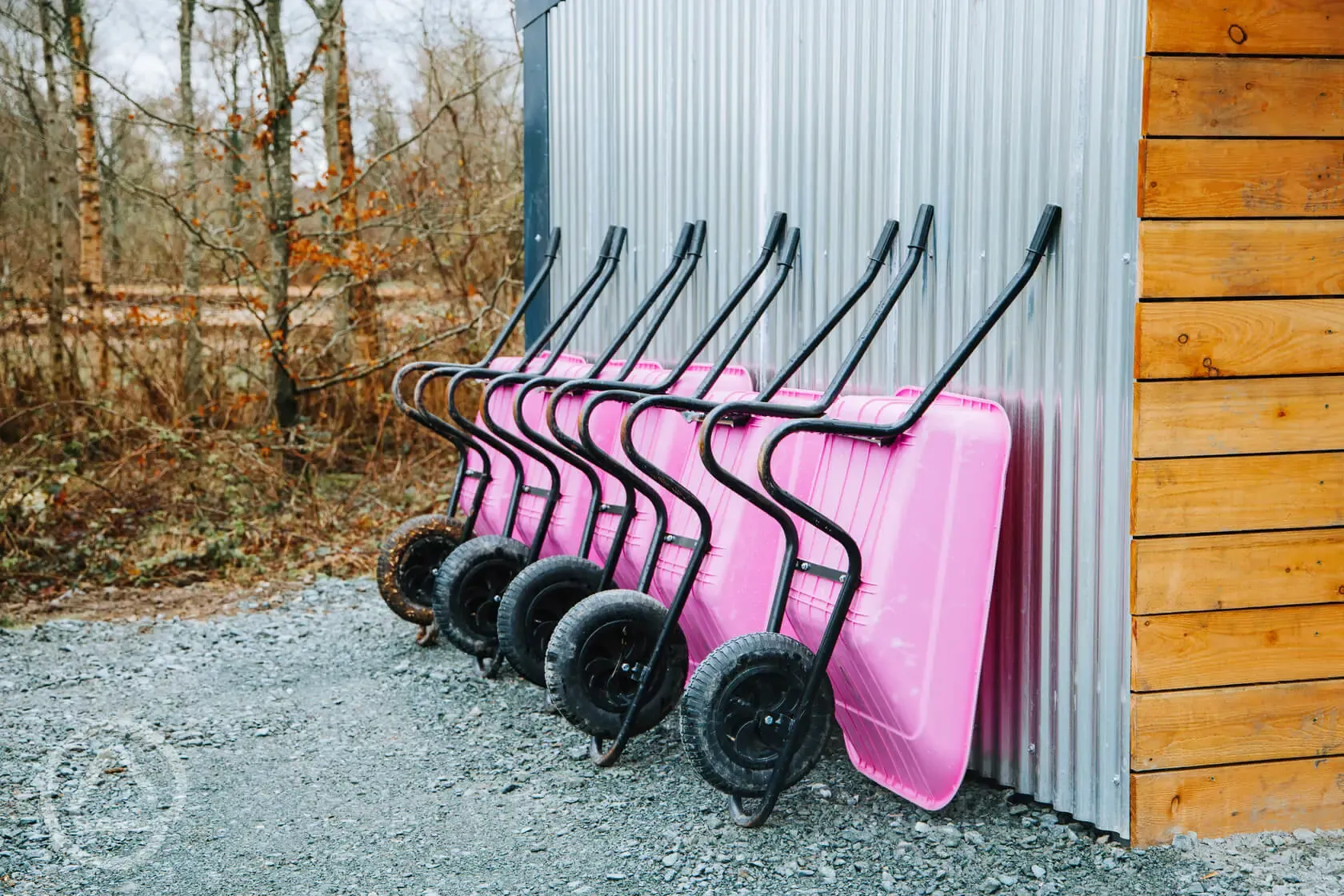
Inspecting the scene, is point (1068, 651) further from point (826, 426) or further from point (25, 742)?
point (25, 742)

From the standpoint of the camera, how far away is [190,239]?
32.5 ft

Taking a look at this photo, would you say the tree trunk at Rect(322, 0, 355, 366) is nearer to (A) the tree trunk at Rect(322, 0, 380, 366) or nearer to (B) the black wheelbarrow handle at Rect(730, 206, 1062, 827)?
(A) the tree trunk at Rect(322, 0, 380, 366)

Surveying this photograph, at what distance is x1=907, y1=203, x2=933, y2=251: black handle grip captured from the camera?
3.83 m

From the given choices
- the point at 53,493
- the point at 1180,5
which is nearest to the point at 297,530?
the point at 53,493

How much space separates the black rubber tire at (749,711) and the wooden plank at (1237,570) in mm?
880

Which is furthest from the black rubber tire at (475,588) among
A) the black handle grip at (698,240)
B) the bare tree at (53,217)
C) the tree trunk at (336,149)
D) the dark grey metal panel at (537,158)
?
the bare tree at (53,217)

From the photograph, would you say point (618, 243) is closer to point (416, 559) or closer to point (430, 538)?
point (430, 538)

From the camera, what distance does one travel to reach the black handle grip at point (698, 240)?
205 inches

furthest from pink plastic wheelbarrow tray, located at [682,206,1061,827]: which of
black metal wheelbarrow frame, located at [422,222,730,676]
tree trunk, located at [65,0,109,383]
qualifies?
tree trunk, located at [65,0,109,383]

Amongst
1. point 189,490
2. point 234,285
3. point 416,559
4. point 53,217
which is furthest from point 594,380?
point 53,217

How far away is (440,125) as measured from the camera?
1115cm

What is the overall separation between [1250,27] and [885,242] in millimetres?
1156

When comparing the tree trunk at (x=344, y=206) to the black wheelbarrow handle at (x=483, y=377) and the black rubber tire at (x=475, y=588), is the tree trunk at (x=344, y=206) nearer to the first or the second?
the black wheelbarrow handle at (x=483, y=377)

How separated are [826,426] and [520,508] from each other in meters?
2.35
